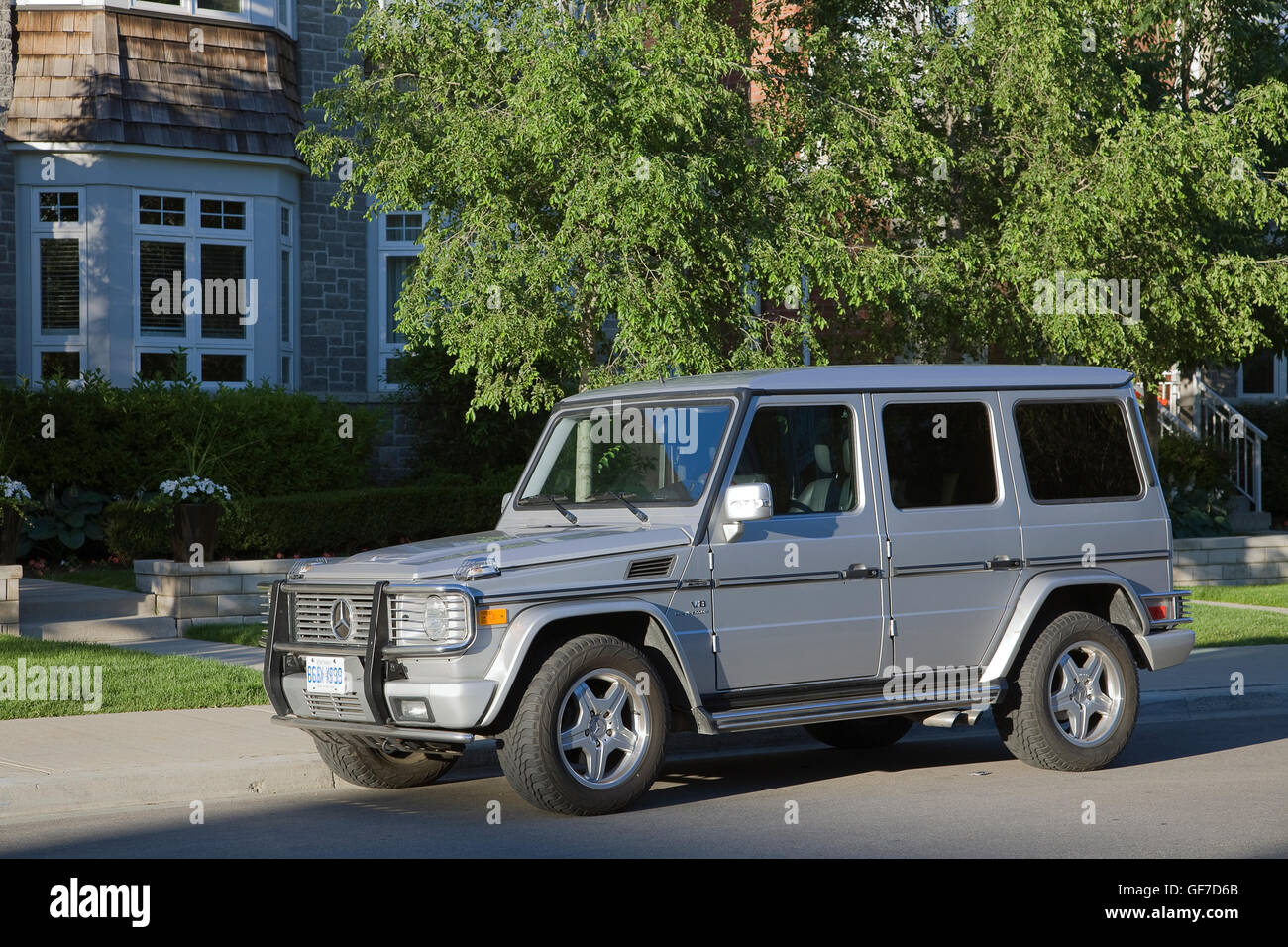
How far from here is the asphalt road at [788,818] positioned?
6773 millimetres

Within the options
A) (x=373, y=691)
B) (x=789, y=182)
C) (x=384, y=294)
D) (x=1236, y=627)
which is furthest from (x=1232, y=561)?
(x=373, y=691)

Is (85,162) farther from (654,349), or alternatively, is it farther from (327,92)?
(654,349)

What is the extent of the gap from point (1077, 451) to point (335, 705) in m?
4.39

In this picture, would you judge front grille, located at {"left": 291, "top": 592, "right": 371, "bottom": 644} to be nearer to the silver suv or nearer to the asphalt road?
the silver suv

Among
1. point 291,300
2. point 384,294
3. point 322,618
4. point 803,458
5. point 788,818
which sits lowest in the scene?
point 788,818

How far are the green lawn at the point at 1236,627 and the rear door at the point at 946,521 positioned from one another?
5.43 m

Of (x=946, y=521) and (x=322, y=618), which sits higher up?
(x=946, y=521)

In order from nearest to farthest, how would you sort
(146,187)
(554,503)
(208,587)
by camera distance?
(554,503)
(208,587)
(146,187)

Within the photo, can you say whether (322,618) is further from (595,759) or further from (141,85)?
(141,85)

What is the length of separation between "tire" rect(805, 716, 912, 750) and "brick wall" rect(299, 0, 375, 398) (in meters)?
12.4

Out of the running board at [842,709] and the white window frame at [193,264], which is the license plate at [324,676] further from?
the white window frame at [193,264]

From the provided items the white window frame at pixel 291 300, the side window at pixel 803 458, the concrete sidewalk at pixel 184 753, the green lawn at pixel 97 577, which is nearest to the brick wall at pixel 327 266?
the white window frame at pixel 291 300

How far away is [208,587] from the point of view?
46.2 feet

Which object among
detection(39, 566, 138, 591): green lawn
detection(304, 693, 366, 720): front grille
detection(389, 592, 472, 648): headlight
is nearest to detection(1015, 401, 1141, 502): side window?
detection(389, 592, 472, 648): headlight
